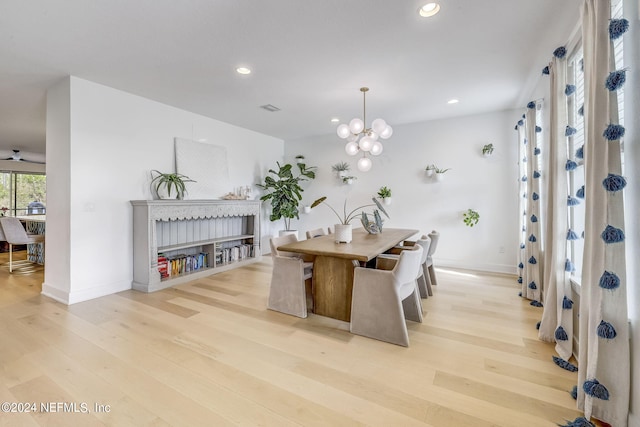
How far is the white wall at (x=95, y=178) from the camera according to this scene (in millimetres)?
3324

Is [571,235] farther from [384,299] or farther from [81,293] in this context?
[81,293]

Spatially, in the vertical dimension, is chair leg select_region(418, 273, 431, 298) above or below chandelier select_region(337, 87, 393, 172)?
below

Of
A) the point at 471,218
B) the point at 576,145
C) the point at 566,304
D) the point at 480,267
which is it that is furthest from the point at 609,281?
the point at 480,267

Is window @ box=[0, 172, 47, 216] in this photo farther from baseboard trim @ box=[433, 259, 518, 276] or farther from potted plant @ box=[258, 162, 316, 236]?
baseboard trim @ box=[433, 259, 518, 276]

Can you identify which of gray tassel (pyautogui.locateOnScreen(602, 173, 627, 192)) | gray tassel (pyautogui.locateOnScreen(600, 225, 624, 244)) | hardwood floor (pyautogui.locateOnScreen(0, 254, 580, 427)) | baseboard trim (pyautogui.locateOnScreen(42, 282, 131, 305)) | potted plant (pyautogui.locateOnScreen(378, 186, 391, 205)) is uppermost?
potted plant (pyautogui.locateOnScreen(378, 186, 391, 205))

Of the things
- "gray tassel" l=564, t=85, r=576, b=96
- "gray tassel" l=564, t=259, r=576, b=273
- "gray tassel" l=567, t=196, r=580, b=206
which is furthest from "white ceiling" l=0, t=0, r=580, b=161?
"gray tassel" l=564, t=259, r=576, b=273

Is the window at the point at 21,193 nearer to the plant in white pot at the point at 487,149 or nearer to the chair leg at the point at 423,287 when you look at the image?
the chair leg at the point at 423,287

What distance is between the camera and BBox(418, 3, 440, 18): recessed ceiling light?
2080 mm

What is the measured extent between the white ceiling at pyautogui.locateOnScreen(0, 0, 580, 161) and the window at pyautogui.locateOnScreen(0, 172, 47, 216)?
517 centimetres

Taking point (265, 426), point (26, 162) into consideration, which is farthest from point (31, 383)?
point (26, 162)

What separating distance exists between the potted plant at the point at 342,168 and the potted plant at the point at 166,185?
124 inches

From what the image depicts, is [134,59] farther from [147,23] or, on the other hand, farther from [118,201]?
[118,201]

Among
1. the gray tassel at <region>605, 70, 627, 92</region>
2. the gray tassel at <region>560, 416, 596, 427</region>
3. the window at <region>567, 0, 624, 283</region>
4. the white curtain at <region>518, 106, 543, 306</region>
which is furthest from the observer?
the white curtain at <region>518, 106, 543, 306</region>

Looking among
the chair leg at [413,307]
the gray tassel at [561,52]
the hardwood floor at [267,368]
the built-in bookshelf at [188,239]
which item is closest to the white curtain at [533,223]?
the hardwood floor at [267,368]
